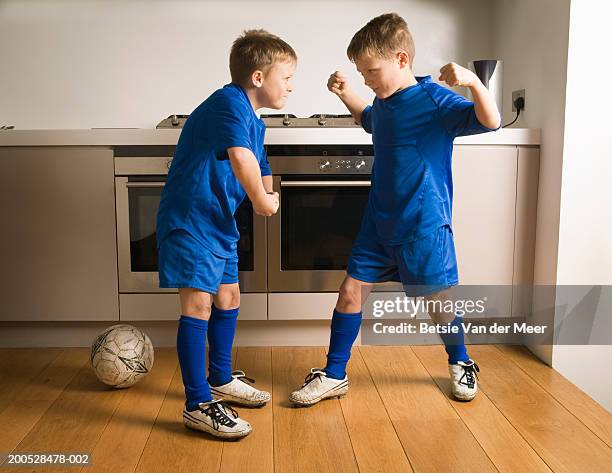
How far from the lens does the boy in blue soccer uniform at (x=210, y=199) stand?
1.78 m

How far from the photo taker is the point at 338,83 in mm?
2143

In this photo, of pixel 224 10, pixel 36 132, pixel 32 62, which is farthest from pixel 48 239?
pixel 224 10

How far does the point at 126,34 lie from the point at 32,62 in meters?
0.41

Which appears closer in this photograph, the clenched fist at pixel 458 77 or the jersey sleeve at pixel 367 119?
the clenched fist at pixel 458 77

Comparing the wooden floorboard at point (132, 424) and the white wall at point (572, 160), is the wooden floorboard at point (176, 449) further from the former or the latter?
the white wall at point (572, 160)

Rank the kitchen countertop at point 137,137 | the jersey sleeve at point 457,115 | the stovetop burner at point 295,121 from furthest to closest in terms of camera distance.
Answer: the stovetop burner at point 295,121 → the kitchen countertop at point 137,137 → the jersey sleeve at point 457,115

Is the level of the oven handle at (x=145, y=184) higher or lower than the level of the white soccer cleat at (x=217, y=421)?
higher

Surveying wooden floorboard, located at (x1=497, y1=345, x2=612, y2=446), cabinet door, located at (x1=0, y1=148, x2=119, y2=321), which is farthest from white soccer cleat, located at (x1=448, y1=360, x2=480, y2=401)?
cabinet door, located at (x1=0, y1=148, x2=119, y2=321)

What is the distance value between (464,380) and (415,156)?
0.69 m

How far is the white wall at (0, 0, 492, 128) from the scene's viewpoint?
2.93m

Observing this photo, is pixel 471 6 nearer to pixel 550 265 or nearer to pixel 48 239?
pixel 550 265

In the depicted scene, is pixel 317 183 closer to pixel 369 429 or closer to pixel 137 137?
pixel 137 137

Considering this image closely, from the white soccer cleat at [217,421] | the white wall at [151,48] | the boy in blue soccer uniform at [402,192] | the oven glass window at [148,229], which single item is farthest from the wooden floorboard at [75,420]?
the white wall at [151,48]

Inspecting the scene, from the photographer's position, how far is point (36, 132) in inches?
98.2
